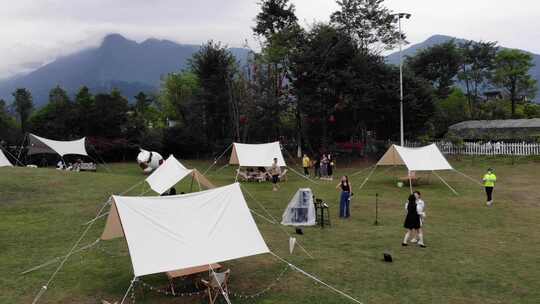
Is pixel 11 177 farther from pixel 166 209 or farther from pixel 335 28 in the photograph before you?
pixel 335 28

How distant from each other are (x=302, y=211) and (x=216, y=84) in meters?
25.2

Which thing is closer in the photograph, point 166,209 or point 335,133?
point 166,209

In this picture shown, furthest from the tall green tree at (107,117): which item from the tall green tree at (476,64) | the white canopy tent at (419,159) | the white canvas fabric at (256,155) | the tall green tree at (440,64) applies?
the tall green tree at (476,64)

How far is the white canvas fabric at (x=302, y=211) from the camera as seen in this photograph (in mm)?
13938

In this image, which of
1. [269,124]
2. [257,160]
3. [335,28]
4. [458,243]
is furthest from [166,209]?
[335,28]

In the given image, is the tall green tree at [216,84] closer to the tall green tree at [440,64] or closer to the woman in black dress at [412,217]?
the woman in black dress at [412,217]

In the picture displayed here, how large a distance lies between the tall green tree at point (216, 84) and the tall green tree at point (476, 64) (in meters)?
36.6

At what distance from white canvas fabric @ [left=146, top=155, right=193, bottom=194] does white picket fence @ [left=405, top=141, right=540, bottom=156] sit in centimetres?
2253

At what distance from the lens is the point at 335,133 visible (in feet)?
117

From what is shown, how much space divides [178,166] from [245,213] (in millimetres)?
8295

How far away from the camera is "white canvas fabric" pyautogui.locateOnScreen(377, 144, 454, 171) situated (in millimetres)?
20406

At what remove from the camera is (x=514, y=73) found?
5322 cm

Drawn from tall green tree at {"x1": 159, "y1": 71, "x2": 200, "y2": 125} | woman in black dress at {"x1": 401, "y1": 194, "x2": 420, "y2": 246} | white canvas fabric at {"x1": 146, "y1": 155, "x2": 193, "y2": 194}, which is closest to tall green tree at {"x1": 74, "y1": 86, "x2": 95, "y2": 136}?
tall green tree at {"x1": 159, "y1": 71, "x2": 200, "y2": 125}

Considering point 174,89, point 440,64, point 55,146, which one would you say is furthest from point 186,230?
point 440,64
